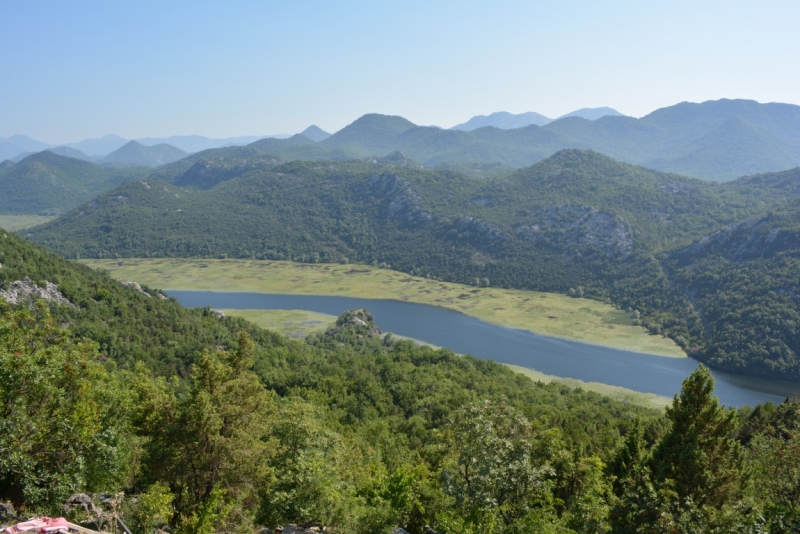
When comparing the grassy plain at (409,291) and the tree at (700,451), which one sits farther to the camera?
the grassy plain at (409,291)

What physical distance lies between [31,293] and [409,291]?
342 ft

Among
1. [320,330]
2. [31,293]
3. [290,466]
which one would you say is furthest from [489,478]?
[320,330]

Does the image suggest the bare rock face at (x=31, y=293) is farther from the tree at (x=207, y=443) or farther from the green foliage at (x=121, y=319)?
the tree at (x=207, y=443)

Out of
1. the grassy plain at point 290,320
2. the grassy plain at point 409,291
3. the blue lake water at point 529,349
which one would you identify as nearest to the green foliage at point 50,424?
the blue lake water at point 529,349

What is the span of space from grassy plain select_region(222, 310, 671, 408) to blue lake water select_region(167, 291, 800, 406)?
2850 mm

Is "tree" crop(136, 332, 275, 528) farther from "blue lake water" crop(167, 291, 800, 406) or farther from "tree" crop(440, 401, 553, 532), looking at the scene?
"blue lake water" crop(167, 291, 800, 406)

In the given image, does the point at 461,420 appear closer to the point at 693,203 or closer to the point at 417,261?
the point at 417,261

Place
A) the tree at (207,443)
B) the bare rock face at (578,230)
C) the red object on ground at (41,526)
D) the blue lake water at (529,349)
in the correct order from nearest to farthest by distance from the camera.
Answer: the red object on ground at (41,526) < the tree at (207,443) < the blue lake water at (529,349) < the bare rock face at (578,230)

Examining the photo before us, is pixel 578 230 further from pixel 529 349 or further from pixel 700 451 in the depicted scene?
pixel 700 451

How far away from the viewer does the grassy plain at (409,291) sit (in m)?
114

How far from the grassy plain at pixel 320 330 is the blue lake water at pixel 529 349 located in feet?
9.35

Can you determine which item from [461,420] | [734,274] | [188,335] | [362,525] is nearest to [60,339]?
A: [362,525]

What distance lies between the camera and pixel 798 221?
415 feet

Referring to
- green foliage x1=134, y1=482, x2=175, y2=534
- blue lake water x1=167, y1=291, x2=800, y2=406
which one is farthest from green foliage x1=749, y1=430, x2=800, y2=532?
blue lake water x1=167, y1=291, x2=800, y2=406
